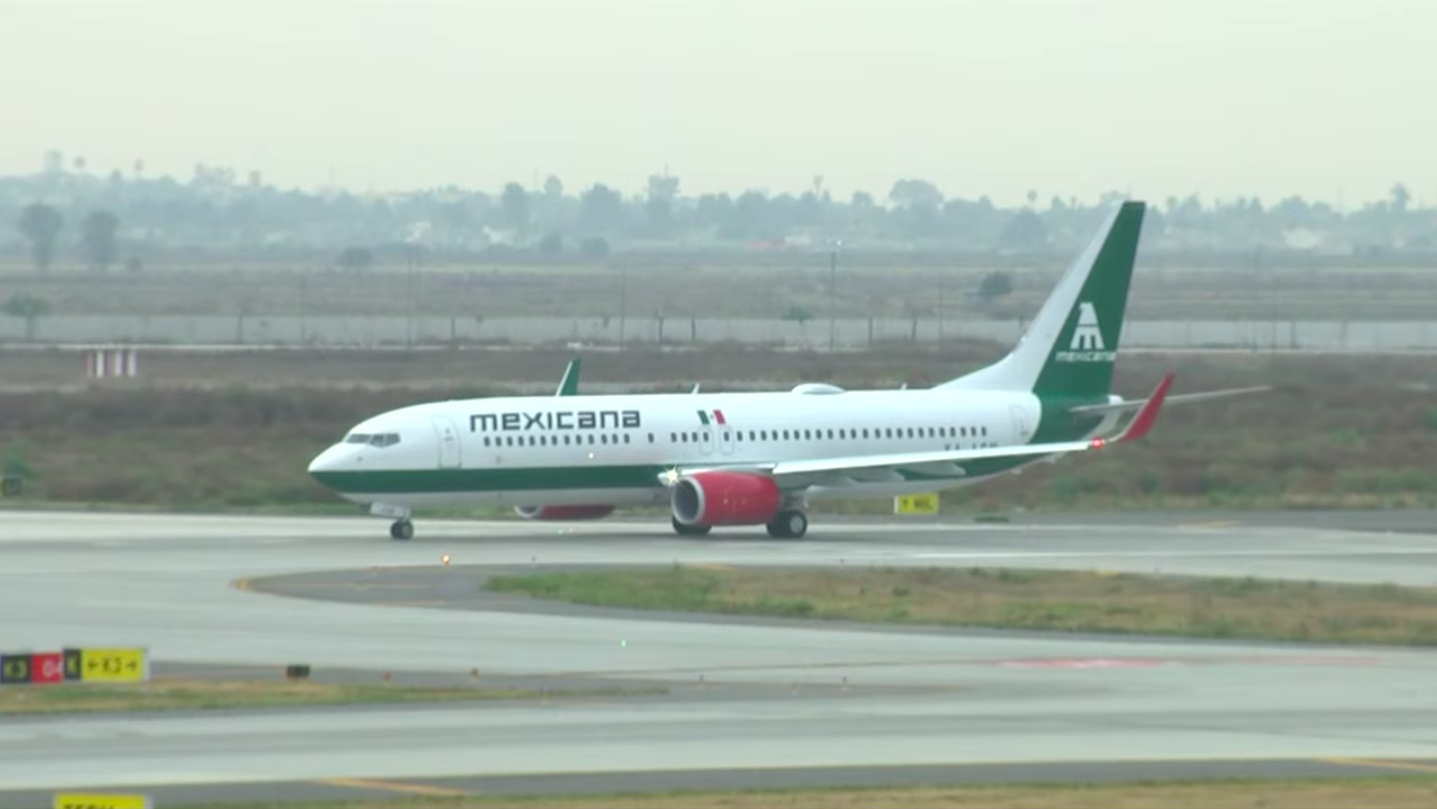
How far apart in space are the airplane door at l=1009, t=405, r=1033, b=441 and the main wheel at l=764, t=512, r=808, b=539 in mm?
6614

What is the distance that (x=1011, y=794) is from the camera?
25016mm

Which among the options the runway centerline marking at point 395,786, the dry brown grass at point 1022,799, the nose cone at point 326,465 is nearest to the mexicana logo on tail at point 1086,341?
the nose cone at point 326,465

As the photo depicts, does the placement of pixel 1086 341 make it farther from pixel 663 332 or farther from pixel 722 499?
pixel 663 332

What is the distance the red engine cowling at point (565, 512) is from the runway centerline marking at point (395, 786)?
1373 inches

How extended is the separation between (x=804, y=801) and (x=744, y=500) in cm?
3481

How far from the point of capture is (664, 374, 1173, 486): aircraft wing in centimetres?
6028

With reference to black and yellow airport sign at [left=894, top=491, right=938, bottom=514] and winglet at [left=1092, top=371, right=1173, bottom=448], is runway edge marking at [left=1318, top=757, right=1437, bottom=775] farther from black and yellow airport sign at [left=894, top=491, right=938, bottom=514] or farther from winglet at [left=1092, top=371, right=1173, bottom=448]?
black and yellow airport sign at [left=894, top=491, right=938, bottom=514]

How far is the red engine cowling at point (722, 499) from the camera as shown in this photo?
59.1m

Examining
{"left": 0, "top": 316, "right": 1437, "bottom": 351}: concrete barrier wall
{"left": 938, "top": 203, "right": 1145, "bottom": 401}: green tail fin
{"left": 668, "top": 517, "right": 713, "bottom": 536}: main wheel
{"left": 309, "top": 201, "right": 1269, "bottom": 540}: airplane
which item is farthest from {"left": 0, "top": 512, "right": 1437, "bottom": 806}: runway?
{"left": 0, "top": 316, "right": 1437, "bottom": 351}: concrete barrier wall

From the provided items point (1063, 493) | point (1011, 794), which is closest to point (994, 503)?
point (1063, 493)

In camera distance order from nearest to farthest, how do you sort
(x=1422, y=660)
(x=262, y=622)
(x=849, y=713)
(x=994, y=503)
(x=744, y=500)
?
(x=849, y=713)
(x=1422, y=660)
(x=262, y=622)
(x=744, y=500)
(x=994, y=503)

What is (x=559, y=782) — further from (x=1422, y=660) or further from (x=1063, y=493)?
(x=1063, y=493)

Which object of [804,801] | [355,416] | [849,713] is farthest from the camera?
[355,416]

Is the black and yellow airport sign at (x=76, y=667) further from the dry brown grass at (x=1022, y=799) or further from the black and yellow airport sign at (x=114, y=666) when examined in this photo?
the dry brown grass at (x=1022, y=799)
